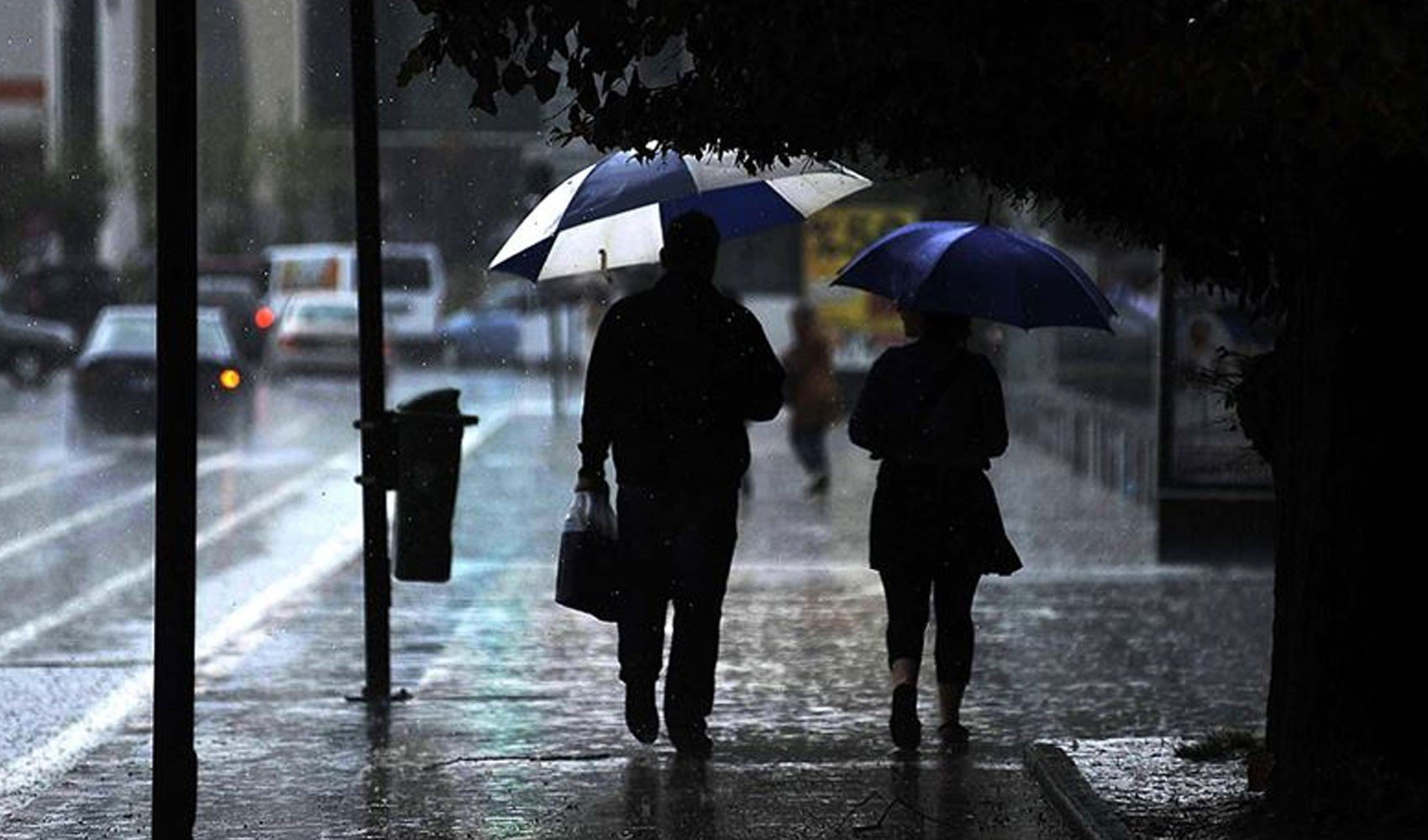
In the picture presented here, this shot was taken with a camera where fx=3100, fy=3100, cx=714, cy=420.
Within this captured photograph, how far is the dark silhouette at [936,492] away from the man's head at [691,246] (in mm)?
673

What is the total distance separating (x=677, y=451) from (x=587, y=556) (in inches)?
18.1

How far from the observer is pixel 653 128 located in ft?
28.3

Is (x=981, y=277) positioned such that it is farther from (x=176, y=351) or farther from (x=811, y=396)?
(x=811, y=396)

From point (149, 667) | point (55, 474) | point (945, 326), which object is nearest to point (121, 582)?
point (149, 667)

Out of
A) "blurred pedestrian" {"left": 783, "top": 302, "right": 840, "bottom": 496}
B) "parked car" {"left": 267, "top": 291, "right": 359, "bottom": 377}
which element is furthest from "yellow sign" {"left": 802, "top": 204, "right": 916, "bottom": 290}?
"parked car" {"left": 267, "top": 291, "right": 359, "bottom": 377}

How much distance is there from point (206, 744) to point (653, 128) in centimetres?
326

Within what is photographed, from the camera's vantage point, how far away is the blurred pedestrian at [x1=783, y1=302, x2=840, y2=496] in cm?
2388

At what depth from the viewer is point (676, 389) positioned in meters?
10.1

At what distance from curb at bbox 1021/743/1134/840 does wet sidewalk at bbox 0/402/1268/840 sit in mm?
83

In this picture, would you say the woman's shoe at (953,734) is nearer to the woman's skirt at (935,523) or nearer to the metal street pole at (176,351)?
the woman's skirt at (935,523)

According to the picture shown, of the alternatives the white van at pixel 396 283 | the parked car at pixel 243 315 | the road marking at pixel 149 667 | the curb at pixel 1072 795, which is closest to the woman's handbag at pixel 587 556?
the road marking at pixel 149 667

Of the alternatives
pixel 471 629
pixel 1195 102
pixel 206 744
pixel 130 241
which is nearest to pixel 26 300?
pixel 130 241

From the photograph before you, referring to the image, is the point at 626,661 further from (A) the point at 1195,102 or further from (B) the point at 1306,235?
(A) the point at 1195,102

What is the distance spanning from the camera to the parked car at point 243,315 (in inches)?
1929
